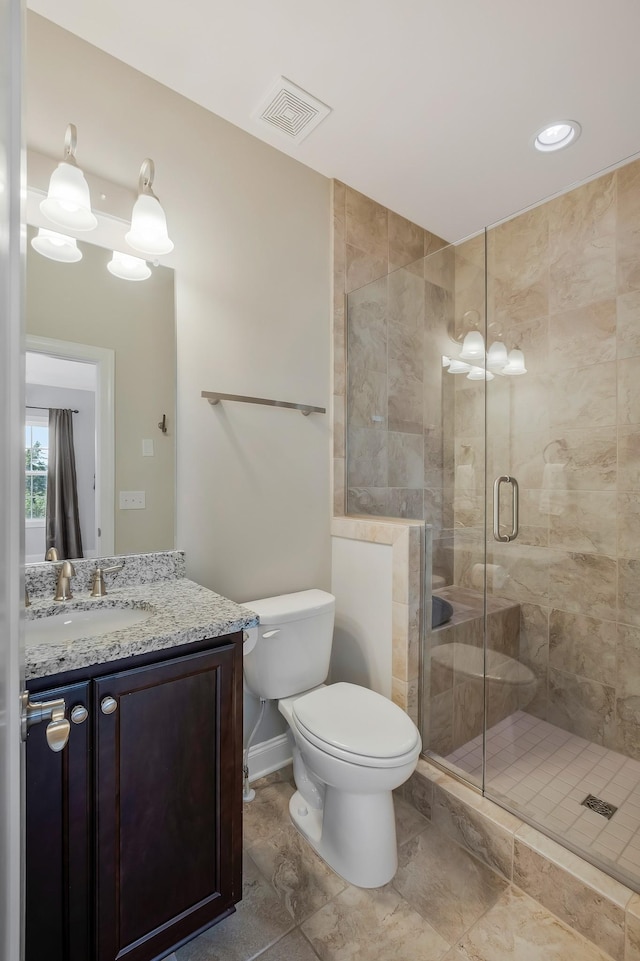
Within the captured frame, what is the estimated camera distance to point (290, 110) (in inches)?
66.4

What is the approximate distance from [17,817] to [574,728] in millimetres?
2183

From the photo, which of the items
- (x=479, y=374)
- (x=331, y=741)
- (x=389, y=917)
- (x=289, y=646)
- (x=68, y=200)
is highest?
(x=68, y=200)

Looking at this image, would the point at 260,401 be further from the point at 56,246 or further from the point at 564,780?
the point at 564,780

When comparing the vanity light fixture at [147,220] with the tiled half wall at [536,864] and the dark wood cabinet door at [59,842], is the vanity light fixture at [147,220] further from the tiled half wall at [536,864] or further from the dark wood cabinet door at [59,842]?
the tiled half wall at [536,864]

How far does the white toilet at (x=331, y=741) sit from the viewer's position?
129 centimetres

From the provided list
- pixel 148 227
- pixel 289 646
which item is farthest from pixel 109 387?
pixel 289 646

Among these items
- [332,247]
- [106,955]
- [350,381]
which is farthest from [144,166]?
[106,955]

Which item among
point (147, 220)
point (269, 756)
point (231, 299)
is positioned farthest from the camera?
point (269, 756)

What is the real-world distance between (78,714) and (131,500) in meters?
0.76

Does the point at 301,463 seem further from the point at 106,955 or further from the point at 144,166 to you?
the point at 106,955

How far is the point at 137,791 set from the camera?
977 millimetres

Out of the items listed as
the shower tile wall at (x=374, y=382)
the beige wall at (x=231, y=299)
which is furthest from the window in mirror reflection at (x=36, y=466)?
the shower tile wall at (x=374, y=382)

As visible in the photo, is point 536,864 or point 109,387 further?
point 109,387

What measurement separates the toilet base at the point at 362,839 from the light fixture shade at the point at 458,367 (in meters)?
1.61
